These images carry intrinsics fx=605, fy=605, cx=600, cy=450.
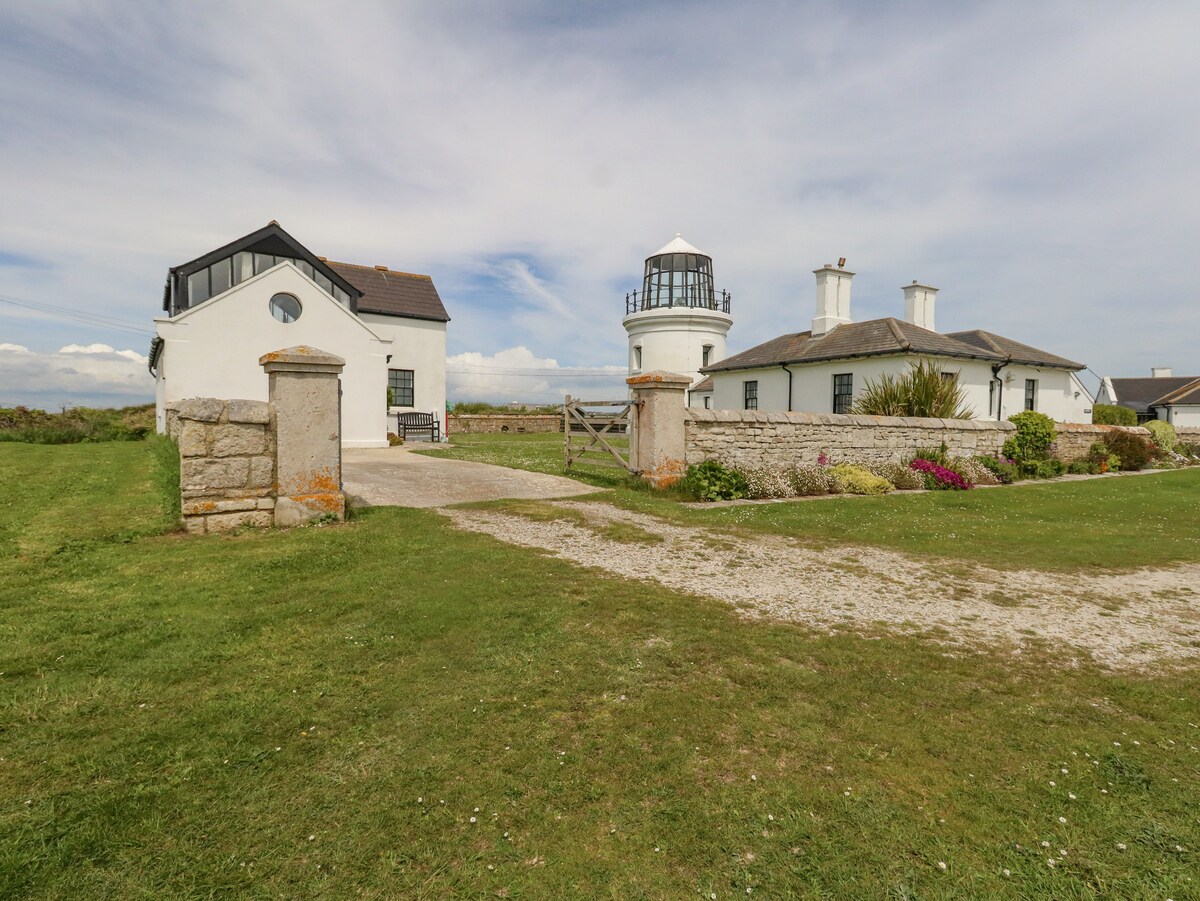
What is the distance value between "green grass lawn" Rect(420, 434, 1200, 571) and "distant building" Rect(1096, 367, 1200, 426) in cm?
3437

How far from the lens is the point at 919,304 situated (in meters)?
25.8

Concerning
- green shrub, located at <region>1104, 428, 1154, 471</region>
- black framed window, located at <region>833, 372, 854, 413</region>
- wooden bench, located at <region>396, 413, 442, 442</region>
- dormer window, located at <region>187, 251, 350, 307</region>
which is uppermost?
dormer window, located at <region>187, 251, 350, 307</region>

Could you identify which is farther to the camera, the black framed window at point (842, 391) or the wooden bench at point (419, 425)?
the wooden bench at point (419, 425)

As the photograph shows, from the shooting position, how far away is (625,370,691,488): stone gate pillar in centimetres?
1140

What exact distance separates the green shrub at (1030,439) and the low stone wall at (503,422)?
1036 inches

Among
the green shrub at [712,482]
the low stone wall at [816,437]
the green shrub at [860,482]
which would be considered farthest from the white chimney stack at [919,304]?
the green shrub at [712,482]

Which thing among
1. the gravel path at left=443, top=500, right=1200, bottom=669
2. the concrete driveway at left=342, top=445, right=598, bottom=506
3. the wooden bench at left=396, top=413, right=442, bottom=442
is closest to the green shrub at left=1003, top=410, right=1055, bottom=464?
the gravel path at left=443, top=500, right=1200, bottom=669

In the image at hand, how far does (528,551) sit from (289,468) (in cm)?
334

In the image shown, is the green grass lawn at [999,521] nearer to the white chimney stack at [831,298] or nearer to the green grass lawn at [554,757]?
the green grass lawn at [554,757]

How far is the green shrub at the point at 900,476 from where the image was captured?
13.9 meters

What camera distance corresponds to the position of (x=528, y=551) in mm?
6629

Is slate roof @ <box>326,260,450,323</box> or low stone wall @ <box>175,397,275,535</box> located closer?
low stone wall @ <box>175,397,275,535</box>

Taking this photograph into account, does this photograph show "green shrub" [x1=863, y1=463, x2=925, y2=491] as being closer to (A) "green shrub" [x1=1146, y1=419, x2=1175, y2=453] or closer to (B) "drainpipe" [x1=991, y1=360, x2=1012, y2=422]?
(B) "drainpipe" [x1=991, y1=360, x2=1012, y2=422]

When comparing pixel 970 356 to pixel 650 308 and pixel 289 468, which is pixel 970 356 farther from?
pixel 289 468
